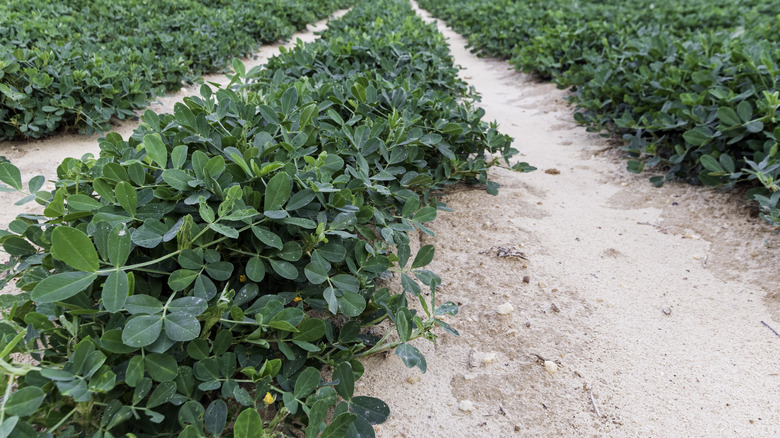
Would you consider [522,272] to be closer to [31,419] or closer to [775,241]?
[775,241]

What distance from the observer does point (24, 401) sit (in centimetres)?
79

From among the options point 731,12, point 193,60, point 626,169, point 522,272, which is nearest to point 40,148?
point 193,60

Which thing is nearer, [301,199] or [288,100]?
[301,199]

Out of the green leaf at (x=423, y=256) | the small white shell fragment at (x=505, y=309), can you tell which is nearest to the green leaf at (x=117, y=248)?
the green leaf at (x=423, y=256)

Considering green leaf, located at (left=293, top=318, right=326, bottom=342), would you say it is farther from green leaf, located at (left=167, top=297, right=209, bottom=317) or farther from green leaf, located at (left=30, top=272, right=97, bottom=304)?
green leaf, located at (left=30, top=272, right=97, bottom=304)

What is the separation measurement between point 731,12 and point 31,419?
996 centimetres

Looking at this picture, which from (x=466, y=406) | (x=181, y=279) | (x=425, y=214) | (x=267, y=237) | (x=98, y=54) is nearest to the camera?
(x=181, y=279)

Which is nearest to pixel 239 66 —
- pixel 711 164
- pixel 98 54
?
pixel 711 164

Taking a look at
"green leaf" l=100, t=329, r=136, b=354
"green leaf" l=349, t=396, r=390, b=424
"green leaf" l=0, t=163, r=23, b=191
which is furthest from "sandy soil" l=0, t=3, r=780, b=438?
"green leaf" l=0, t=163, r=23, b=191

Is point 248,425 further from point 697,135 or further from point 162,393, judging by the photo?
point 697,135

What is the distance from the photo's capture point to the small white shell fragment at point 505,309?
5.88ft

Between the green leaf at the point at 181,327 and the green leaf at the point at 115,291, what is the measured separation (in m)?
0.10

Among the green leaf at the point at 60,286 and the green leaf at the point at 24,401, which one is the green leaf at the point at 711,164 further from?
the green leaf at the point at 24,401

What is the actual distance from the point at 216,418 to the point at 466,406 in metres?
0.75
